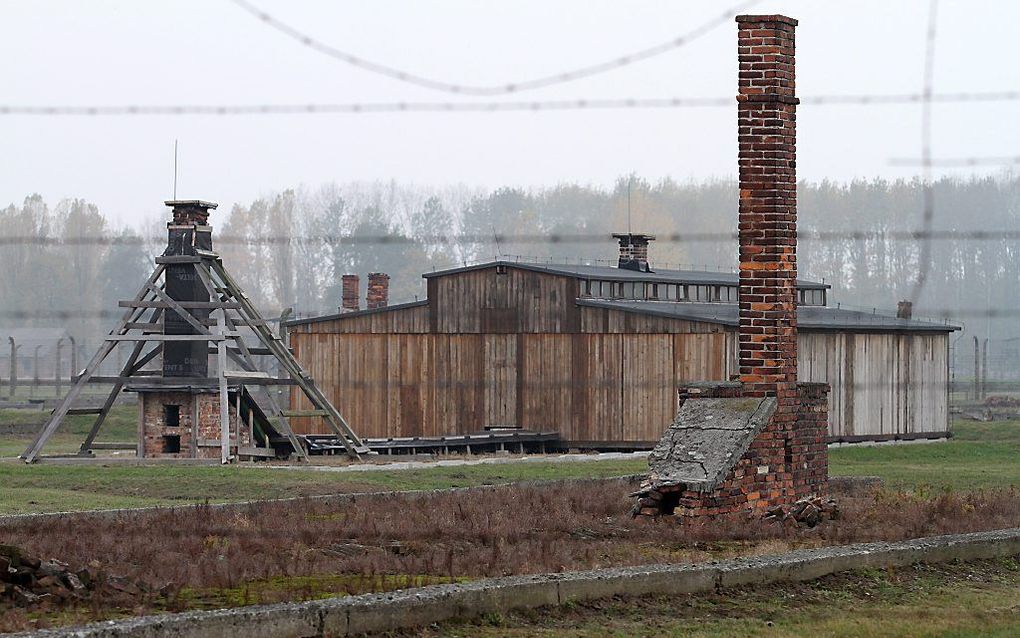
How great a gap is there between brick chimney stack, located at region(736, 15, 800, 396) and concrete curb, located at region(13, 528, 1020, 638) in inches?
125

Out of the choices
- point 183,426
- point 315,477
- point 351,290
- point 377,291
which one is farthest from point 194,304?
point 351,290

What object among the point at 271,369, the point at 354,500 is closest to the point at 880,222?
the point at 271,369

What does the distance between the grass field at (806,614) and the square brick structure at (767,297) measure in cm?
350

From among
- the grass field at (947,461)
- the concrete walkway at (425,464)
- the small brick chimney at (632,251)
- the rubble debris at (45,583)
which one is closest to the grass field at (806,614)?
the rubble debris at (45,583)

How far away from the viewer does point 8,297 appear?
329 ft

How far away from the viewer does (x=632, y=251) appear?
5088 cm

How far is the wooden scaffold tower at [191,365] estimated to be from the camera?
108ft

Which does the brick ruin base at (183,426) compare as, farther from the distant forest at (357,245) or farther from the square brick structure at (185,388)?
the distant forest at (357,245)

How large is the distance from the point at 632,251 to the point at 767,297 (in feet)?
113

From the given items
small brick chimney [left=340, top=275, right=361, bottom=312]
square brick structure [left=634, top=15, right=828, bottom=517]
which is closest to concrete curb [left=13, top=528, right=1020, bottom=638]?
square brick structure [left=634, top=15, right=828, bottom=517]

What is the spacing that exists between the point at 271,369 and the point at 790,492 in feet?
240

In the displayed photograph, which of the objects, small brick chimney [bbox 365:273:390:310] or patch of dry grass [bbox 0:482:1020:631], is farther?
small brick chimney [bbox 365:273:390:310]

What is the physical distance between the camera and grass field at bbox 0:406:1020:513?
2364cm

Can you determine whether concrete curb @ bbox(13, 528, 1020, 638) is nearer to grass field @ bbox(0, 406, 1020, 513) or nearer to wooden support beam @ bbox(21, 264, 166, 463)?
grass field @ bbox(0, 406, 1020, 513)
